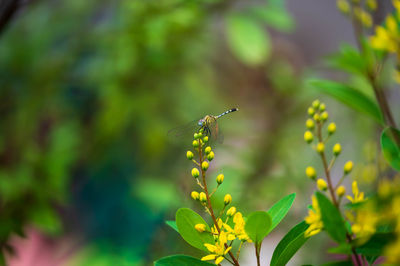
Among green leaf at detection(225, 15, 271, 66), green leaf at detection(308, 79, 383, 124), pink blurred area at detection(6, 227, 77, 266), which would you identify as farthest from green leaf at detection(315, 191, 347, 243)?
pink blurred area at detection(6, 227, 77, 266)

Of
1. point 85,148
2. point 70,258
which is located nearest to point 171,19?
point 85,148

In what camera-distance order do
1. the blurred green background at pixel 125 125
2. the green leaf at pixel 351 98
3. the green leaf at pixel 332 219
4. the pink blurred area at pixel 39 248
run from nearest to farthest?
the green leaf at pixel 332 219 → the green leaf at pixel 351 98 → the blurred green background at pixel 125 125 → the pink blurred area at pixel 39 248

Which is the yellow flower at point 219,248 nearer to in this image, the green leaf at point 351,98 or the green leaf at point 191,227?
the green leaf at point 191,227

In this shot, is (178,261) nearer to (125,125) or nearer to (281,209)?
(281,209)

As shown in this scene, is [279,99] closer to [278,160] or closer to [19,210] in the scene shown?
[278,160]

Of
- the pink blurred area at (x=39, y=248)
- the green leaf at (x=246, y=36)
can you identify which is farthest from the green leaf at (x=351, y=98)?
the pink blurred area at (x=39, y=248)

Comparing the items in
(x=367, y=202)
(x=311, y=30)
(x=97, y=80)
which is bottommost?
(x=367, y=202)

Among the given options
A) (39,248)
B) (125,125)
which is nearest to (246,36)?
(125,125)
